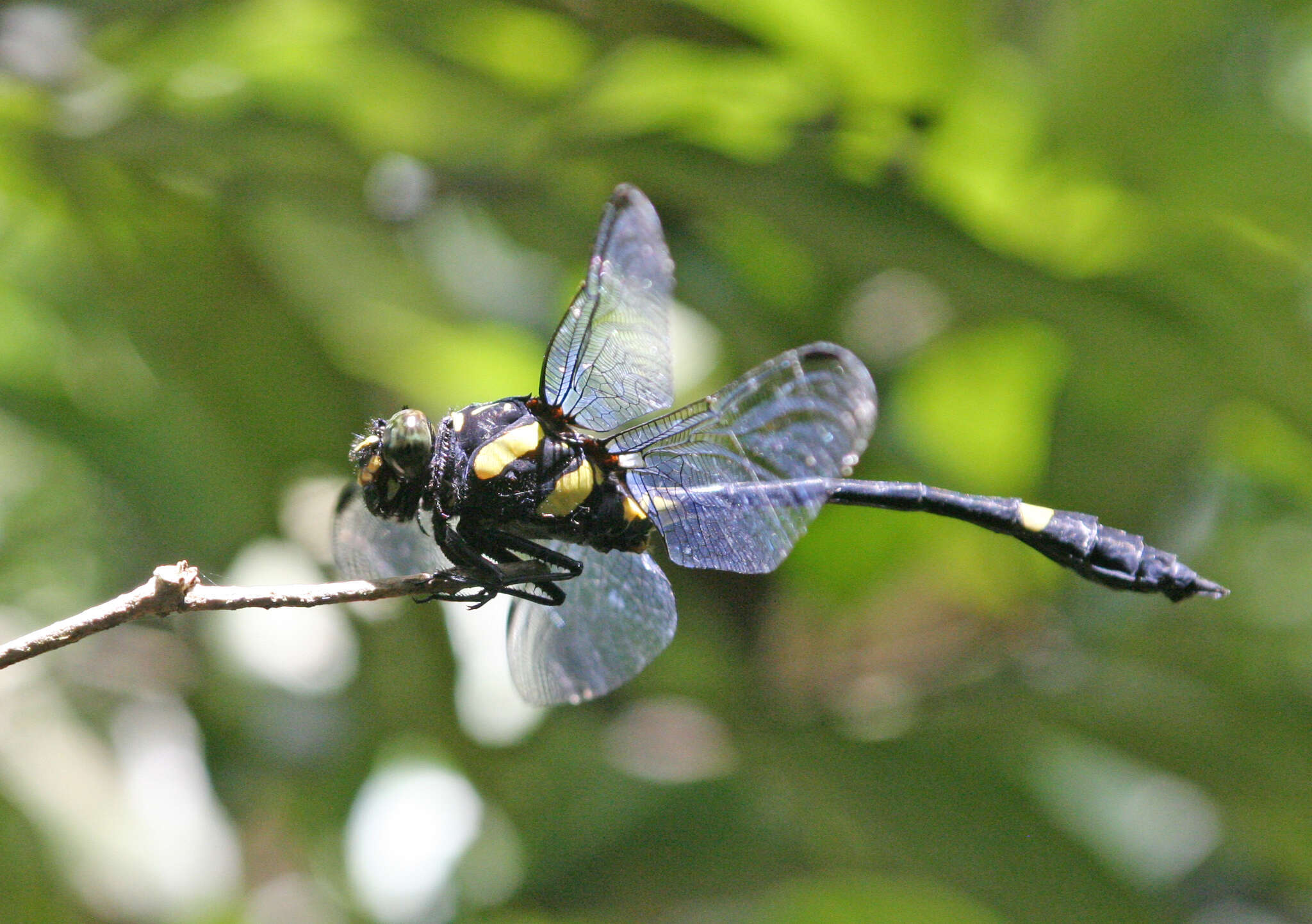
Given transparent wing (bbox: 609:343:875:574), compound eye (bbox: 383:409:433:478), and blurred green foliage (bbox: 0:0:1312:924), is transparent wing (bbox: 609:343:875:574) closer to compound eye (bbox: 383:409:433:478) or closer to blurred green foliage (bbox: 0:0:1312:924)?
compound eye (bbox: 383:409:433:478)

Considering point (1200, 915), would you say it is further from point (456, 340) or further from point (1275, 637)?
→ point (456, 340)

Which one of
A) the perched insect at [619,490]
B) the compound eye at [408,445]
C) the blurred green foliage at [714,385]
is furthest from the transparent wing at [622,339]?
the blurred green foliage at [714,385]

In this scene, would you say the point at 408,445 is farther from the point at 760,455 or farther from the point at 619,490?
the point at 760,455

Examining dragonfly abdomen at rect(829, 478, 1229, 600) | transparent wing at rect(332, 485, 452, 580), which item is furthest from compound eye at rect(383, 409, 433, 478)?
dragonfly abdomen at rect(829, 478, 1229, 600)

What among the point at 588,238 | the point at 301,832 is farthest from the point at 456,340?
the point at 301,832

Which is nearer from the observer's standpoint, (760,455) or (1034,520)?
(760,455)

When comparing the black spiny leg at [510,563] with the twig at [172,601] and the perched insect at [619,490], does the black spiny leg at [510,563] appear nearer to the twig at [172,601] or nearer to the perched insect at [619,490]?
the perched insect at [619,490]

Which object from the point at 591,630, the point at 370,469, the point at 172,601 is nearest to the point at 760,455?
the point at 591,630
